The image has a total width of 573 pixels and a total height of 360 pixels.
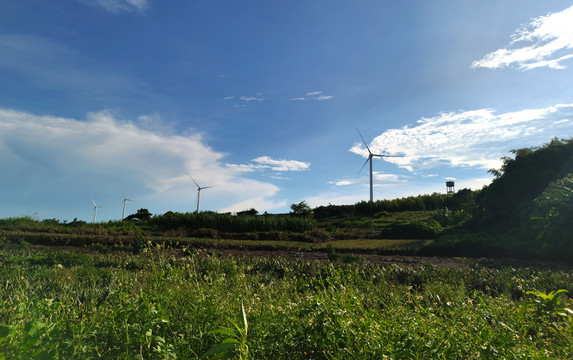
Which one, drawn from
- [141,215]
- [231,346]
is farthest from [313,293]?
[141,215]

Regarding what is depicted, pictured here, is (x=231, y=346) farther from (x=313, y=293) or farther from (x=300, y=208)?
(x=300, y=208)

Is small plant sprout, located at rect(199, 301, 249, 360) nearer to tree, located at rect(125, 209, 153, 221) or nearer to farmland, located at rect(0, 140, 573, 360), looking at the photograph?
farmland, located at rect(0, 140, 573, 360)

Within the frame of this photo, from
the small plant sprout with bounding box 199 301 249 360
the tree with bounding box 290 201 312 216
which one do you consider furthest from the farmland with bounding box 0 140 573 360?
the tree with bounding box 290 201 312 216

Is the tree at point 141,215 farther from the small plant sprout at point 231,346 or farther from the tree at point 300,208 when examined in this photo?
the small plant sprout at point 231,346

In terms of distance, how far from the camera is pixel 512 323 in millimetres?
3969

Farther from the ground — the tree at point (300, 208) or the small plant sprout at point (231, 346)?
the tree at point (300, 208)

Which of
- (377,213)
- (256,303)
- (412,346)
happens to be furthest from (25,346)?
(377,213)

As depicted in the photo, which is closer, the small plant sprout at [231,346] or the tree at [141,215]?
the small plant sprout at [231,346]

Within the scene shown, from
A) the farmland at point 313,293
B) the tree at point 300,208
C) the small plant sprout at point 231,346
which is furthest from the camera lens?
the tree at point 300,208

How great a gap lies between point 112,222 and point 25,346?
2412cm

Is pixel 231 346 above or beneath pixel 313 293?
above

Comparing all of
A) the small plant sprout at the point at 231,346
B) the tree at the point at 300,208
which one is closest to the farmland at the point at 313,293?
the small plant sprout at the point at 231,346

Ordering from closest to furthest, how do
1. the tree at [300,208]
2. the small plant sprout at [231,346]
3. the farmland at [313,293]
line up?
1. the small plant sprout at [231,346]
2. the farmland at [313,293]
3. the tree at [300,208]

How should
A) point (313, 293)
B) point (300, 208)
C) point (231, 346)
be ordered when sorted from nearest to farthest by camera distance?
1. point (231, 346)
2. point (313, 293)
3. point (300, 208)
